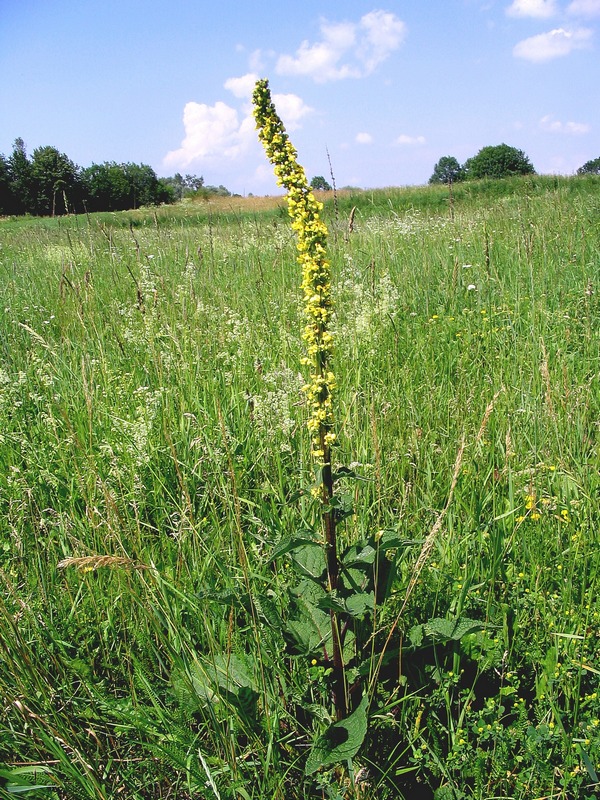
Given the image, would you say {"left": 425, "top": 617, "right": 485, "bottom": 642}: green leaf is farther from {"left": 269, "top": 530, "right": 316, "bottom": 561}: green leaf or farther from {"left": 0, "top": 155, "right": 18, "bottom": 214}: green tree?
{"left": 0, "top": 155, "right": 18, "bottom": 214}: green tree

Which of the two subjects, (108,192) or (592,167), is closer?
(592,167)

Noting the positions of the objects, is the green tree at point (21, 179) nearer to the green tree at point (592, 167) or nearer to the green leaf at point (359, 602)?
the green tree at point (592, 167)

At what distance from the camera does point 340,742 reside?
139 cm

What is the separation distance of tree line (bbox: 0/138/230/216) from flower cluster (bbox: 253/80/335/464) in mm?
17652

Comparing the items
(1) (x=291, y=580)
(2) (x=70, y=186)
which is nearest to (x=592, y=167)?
(2) (x=70, y=186)

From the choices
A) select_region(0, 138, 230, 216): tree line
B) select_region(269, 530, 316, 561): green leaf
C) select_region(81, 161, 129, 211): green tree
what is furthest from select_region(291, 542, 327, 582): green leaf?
select_region(81, 161, 129, 211): green tree

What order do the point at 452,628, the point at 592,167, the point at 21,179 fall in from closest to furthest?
the point at 452,628, the point at 592,167, the point at 21,179

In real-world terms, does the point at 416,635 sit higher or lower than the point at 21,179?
lower

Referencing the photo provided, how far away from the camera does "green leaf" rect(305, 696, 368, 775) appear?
1.30 meters

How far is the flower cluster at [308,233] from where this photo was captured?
136 cm

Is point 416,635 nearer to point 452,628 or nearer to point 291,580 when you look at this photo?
point 452,628

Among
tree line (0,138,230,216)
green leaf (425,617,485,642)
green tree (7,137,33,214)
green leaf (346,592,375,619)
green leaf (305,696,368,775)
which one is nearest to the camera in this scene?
green leaf (305,696,368,775)

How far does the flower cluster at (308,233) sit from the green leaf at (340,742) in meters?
0.66

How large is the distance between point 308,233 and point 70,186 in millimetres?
23083
